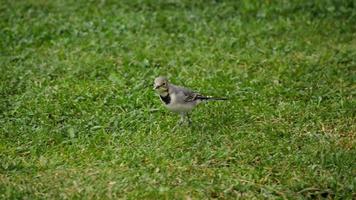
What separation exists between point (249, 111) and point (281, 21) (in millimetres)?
3613

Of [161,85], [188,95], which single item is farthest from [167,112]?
[161,85]

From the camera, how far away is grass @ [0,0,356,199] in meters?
5.98

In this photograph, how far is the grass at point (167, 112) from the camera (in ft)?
19.6

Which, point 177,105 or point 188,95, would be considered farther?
point 188,95

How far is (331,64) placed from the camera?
9008 mm

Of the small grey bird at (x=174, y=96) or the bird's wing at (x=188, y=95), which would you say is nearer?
the small grey bird at (x=174, y=96)

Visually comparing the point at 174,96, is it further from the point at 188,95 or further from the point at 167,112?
the point at 167,112

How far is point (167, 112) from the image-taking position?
7.68 metres

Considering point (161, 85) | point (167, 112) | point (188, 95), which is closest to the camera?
point (161, 85)

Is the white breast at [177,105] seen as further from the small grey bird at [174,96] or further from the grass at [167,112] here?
the grass at [167,112]

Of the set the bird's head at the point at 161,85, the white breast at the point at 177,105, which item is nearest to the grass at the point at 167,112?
the white breast at the point at 177,105

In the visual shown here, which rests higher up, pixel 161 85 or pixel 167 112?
pixel 161 85

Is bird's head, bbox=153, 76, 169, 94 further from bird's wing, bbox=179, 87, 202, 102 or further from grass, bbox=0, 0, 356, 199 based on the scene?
grass, bbox=0, 0, 356, 199

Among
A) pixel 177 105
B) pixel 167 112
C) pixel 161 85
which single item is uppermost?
pixel 161 85
